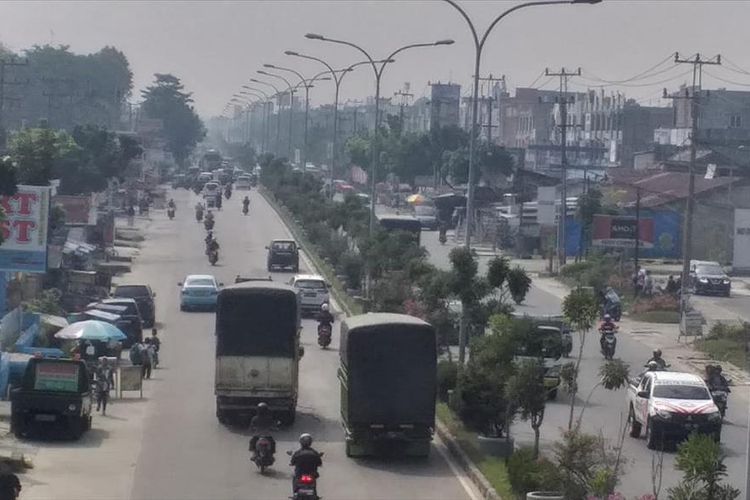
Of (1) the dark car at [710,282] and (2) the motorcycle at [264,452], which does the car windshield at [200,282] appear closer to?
(1) the dark car at [710,282]

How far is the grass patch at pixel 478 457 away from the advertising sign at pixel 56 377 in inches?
264

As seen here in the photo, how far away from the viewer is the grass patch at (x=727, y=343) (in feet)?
143

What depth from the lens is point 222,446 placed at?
27.0 m

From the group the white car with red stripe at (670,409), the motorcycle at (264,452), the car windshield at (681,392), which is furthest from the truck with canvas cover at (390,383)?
the car windshield at (681,392)

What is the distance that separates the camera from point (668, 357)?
44.3 meters

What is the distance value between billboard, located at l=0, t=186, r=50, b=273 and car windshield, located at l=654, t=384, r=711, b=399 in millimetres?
14681

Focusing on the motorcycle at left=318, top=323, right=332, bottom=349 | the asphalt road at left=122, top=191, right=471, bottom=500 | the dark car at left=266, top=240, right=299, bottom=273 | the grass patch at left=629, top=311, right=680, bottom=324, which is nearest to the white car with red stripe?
the asphalt road at left=122, top=191, right=471, bottom=500

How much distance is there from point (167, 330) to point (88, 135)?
36058mm

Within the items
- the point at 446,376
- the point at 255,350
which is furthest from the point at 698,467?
the point at 446,376

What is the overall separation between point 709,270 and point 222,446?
42.1 metres

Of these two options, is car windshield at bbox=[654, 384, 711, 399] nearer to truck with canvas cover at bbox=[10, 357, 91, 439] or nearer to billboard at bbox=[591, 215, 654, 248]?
truck with canvas cover at bbox=[10, 357, 91, 439]

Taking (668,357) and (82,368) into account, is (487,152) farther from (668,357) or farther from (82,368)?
(82,368)

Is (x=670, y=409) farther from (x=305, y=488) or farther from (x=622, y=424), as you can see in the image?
(x=305, y=488)

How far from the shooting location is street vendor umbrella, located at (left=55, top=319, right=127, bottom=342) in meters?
34.1
